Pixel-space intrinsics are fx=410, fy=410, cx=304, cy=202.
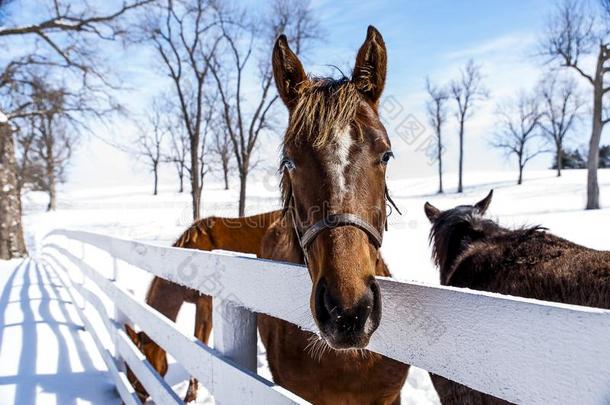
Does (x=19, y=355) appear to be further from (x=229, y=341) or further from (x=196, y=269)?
(x=229, y=341)

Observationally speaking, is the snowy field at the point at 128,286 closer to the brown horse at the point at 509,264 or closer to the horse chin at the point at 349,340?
the brown horse at the point at 509,264

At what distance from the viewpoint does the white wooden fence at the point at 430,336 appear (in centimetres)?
67

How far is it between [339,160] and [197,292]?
3445 mm

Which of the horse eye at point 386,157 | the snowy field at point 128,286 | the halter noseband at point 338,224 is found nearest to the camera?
the halter noseband at point 338,224

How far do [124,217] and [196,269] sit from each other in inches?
1256

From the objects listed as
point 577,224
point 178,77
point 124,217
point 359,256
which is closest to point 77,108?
point 178,77

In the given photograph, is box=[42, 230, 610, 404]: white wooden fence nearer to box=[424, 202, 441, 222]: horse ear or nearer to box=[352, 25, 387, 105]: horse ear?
box=[352, 25, 387, 105]: horse ear

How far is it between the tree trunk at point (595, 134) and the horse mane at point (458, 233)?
19888mm

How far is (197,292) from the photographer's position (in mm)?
4434

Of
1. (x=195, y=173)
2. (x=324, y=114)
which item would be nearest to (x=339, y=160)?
(x=324, y=114)

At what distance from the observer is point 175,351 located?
2.15m

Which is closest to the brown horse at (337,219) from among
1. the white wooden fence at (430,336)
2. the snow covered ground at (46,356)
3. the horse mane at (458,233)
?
the white wooden fence at (430,336)

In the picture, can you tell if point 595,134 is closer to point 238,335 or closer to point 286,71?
point 286,71

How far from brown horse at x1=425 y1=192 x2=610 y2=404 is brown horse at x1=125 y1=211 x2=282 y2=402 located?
1.77 metres
